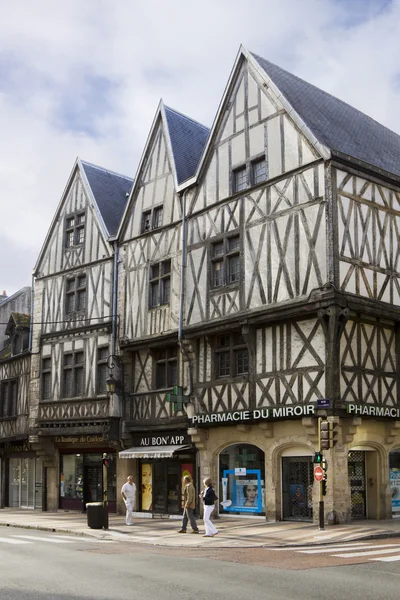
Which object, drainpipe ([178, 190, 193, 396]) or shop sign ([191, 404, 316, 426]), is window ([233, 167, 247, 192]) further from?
shop sign ([191, 404, 316, 426])

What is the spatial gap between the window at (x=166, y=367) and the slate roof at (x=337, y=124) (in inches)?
296

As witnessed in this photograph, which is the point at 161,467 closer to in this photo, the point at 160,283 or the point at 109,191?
the point at 160,283

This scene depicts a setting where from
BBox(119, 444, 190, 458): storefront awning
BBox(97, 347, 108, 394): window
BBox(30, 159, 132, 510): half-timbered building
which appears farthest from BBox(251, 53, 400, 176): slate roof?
BBox(97, 347, 108, 394): window

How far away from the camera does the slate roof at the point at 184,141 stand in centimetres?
2308

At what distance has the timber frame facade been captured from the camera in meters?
17.5

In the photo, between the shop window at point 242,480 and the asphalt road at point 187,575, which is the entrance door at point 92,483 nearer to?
the shop window at point 242,480

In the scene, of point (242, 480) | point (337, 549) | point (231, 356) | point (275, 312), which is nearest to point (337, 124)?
point (275, 312)

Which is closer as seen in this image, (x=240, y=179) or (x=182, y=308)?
(x=240, y=179)

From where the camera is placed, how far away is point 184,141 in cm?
2419

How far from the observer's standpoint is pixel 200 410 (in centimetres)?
2023

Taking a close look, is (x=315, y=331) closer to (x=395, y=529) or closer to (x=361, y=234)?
(x=361, y=234)

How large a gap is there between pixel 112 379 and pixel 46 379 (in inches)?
190

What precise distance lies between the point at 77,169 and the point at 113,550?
17453 mm

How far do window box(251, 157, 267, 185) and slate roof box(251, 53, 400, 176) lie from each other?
163cm
